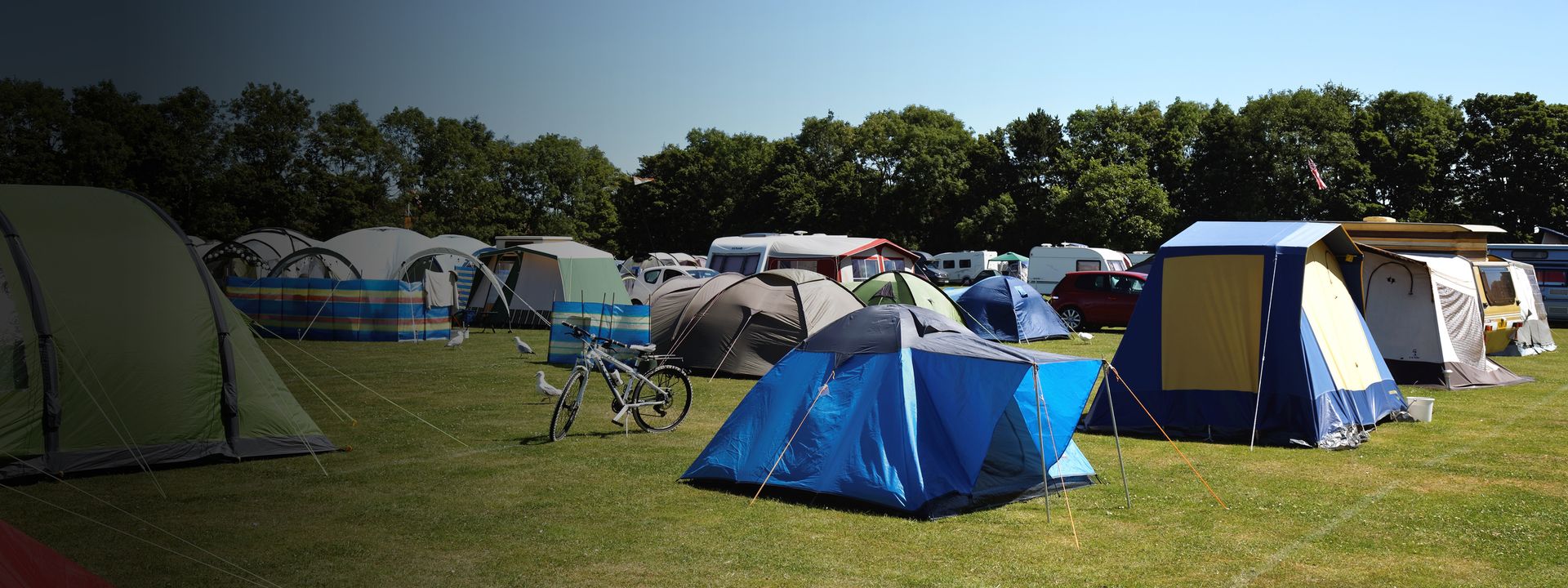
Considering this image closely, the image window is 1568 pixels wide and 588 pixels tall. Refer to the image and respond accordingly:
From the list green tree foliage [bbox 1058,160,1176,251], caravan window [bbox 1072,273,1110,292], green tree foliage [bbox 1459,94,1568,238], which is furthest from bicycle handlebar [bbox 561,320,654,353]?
green tree foliage [bbox 1459,94,1568,238]

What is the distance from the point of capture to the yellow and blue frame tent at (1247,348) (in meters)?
10.1

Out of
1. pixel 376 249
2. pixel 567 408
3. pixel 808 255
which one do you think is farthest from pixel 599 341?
pixel 808 255

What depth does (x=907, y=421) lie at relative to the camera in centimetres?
734

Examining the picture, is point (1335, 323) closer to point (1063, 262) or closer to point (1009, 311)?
point (1009, 311)

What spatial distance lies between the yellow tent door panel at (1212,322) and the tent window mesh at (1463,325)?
6.53 m

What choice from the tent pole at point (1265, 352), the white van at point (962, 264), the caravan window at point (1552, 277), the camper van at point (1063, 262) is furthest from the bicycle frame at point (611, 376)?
the white van at point (962, 264)

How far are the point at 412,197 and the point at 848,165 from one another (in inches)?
883

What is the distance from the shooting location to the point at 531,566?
614cm

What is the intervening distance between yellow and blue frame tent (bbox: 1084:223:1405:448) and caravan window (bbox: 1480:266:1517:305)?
879cm

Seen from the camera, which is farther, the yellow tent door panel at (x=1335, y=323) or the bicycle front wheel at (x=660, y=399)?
the bicycle front wheel at (x=660, y=399)

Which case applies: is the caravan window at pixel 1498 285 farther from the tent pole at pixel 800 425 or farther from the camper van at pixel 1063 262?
the camper van at pixel 1063 262

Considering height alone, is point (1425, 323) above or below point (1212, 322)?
below

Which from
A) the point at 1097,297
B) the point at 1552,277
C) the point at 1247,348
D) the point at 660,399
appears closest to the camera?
the point at 1247,348

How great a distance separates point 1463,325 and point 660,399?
11806 mm
